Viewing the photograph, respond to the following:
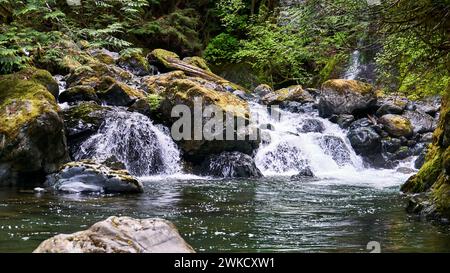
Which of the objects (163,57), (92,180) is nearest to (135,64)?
(163,57)

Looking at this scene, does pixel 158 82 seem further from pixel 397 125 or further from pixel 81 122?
pixel 397 125

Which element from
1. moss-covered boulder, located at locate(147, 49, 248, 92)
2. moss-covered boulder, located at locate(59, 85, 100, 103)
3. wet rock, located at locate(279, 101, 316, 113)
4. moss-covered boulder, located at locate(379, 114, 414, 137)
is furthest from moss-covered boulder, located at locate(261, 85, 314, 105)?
moss-covered boulder, located at locate(59, 85, 100, 103)

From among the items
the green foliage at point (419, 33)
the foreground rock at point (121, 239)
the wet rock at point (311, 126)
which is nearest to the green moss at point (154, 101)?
the wet rock at point (311, 126)

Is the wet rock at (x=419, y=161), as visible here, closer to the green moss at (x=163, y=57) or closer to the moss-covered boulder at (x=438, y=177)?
the moss-covered boulder at (x=438, y=177)

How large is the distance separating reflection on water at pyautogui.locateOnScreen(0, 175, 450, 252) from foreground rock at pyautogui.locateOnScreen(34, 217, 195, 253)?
1473 millimetres

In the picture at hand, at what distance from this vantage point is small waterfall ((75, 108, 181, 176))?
43.5ft

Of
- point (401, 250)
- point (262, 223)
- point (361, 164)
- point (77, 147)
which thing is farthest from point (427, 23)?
point (361, 164)

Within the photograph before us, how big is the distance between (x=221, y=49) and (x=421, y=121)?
42.2 ft

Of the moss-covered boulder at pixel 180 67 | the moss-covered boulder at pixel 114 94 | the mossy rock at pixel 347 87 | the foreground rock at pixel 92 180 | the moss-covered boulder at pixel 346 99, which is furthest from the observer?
the moss-covered boulder at pixel 180 67

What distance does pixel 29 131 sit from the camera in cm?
1063

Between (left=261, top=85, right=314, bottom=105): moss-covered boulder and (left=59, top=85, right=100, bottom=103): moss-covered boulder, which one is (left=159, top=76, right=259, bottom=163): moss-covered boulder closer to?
(left=59, top=85, right=100, bottom=103): moss-covered boulder

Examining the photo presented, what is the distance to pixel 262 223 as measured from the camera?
23.1 feet

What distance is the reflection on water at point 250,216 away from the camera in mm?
5789

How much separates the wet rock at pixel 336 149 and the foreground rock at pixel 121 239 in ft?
40.9
